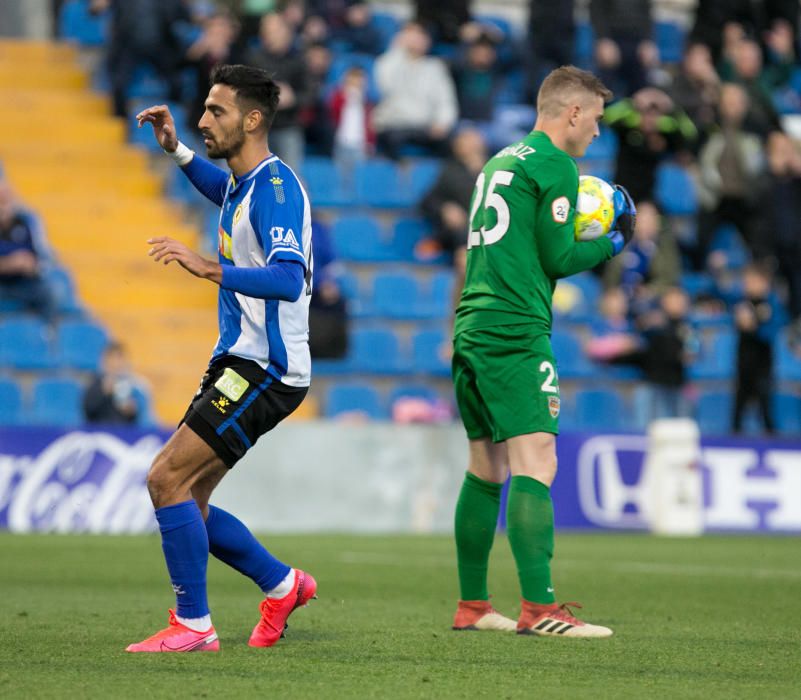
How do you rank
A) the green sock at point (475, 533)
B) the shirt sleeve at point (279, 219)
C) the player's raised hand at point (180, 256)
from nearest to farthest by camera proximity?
the player's raised hand at point (180, 256) < the shirt sleeve at point (279, 219) < the green sock at point (475, 533)

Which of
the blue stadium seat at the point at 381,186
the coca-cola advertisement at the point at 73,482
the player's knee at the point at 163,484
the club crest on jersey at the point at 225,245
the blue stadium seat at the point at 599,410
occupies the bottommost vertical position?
the coca-cola advertisement at the point at 73,482

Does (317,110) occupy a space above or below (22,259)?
above

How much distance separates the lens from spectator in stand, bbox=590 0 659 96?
20125 mm

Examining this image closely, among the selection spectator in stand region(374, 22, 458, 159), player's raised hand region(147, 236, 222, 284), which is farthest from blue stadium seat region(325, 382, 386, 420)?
player's raised hand region(147, 236, 222, 284)

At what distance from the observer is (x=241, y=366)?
20.2ft

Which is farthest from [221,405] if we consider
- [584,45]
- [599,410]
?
[584,45]

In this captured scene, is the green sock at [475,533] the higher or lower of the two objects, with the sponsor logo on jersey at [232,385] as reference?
lower

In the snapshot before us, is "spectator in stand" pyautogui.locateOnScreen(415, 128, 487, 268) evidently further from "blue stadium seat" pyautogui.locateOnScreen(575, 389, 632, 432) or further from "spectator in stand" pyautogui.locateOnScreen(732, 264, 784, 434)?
"spectator in stand" pyautogui.locateOnScreen(732, 264, 784, 434)

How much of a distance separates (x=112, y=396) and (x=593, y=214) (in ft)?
27.7

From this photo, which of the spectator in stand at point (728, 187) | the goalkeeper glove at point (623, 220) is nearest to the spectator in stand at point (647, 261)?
the spectator in stand at point (728, 187)

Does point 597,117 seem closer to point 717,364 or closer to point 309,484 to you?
point 309,484

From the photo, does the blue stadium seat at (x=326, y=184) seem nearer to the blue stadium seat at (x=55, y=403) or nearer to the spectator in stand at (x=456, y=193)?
the spectator in stand at (x=456, y=193)

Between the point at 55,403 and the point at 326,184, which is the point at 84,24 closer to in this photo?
the point at 326,184

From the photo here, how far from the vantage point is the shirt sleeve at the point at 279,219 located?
593cm
